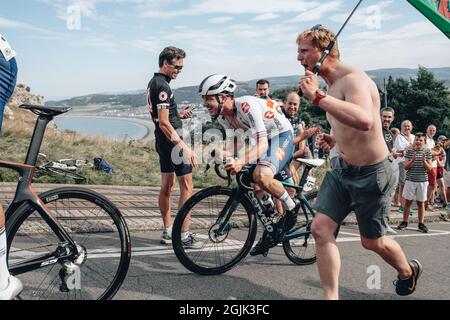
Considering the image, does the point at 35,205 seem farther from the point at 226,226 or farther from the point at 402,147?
the point at 402,147

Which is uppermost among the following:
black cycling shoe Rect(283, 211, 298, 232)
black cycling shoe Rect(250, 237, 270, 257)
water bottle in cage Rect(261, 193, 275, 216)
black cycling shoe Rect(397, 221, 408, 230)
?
water bottle in cage Rect(261, 193, 275, 216)

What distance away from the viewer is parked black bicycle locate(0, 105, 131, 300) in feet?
9.93

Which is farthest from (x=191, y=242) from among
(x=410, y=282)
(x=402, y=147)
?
(x=402, y=147)

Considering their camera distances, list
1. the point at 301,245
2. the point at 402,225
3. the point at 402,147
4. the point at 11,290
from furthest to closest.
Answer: the point at 402,147, the point at 402,225, the point at 301,245, the point at 11,290

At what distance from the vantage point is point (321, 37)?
3.21 m

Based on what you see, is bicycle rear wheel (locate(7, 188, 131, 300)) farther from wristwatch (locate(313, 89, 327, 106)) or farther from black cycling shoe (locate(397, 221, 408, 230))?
black cycling shoe (locate(397, 221, 408, 230))

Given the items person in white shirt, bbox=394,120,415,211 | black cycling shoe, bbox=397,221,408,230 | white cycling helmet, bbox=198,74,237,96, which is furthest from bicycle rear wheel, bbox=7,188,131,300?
person in white shirt, bbox=394,120,415,211

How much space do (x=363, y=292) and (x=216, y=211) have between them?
5.11ft

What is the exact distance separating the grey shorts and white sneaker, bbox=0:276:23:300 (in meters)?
2.18

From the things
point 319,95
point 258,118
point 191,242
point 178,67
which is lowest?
point 191,242

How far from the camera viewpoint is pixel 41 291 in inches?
134

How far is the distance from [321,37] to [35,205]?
7.71 ft
